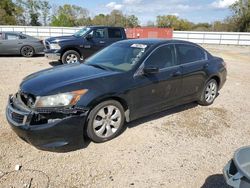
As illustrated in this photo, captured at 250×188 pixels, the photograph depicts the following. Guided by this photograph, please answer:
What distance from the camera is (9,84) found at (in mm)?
7242

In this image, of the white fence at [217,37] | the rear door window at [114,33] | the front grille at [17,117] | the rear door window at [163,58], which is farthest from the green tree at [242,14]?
the front grille at [17,117]

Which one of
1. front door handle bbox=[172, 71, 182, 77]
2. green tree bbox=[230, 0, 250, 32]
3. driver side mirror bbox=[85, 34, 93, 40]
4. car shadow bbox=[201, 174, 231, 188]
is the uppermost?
green tree bbox=[230, 0, 250, 32]

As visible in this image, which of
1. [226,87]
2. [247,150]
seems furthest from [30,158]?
[226,87]

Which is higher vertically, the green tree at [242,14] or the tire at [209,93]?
the green tree at [242,14]

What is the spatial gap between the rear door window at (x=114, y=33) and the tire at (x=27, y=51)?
4482 mm

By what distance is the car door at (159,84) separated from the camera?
4273 millimetres

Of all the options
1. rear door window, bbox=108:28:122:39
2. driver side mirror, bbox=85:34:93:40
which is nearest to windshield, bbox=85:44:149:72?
driver side mirror, bbox=85:34:93:40

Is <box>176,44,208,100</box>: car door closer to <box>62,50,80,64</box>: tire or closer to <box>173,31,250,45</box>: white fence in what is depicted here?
<box>62,50,80,64</box>: tire

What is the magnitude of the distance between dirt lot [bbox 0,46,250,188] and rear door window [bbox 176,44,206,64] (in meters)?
1.13

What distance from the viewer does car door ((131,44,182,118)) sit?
4273 mm

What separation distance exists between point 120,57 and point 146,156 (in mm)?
1917

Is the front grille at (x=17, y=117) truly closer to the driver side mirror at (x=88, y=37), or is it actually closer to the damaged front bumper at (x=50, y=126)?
the damaged front bumper at (x=50, y=126)

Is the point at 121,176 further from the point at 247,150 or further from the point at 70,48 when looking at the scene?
the point at 70,48

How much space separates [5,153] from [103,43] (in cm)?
791
